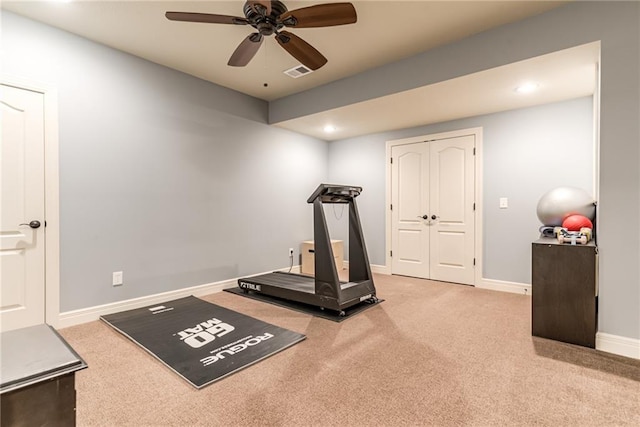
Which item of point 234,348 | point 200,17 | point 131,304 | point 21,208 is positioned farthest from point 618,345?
point 21,208

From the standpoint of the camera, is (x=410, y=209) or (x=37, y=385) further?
(x=410, y=209)

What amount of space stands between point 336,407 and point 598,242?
2332mm

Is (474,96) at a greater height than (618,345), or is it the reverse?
(474,96)

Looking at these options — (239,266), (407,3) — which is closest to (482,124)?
(407,3)

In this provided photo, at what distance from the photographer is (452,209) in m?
4.65

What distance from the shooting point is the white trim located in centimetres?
229

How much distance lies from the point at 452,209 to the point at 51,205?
472 cm

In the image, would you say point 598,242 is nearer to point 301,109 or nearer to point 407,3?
point 407,3

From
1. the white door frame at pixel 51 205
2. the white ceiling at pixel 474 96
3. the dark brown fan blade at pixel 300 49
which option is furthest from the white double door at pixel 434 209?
the white door frame at pixel 51 205

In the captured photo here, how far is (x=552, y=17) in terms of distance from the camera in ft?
8.63

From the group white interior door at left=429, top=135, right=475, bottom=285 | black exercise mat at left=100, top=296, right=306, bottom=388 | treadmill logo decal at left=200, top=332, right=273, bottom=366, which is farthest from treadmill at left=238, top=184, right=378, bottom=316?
white interior door at left=429, top=135, right=475, bottom=285

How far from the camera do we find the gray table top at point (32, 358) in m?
0.58

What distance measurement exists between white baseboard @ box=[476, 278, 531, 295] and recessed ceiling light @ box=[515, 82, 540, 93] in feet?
7.69

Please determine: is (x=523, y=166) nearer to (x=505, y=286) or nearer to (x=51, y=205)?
(x=505, y=286)
